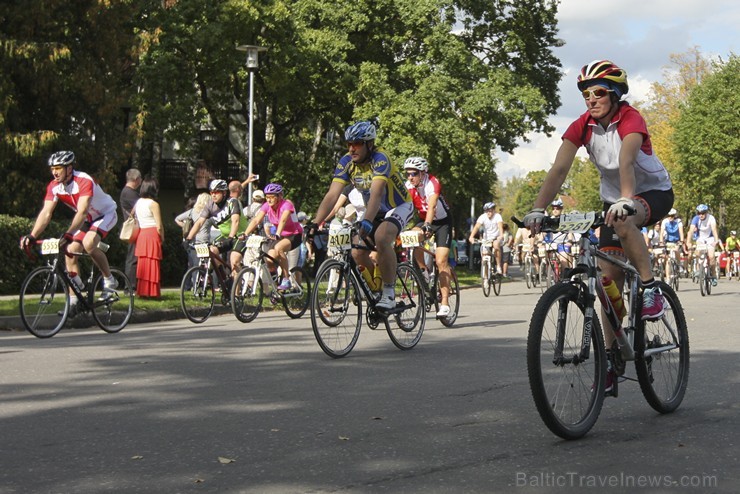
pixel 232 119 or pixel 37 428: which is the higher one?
pixel 232 119

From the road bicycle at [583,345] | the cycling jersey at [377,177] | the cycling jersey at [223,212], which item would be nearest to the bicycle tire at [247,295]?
the cycling jersey at [223,212]

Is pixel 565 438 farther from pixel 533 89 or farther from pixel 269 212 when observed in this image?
pixel 533 89

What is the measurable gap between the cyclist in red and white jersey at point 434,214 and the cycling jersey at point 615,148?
261 inches

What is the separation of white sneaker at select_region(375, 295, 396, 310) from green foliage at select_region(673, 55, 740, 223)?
5083 centimetres

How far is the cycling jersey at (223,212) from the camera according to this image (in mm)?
16875

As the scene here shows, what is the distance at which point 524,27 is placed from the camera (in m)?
41.4

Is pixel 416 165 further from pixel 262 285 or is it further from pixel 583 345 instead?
pixel 583 345

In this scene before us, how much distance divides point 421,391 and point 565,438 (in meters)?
2.06

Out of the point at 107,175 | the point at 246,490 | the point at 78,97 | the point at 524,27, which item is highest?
the point at 524,27

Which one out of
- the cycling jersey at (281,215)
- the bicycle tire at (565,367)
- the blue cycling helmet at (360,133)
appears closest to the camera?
the bicycle tire at (565,367)

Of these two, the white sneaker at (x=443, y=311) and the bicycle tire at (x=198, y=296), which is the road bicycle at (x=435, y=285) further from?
the bicycle tire at (x=198, y=296)

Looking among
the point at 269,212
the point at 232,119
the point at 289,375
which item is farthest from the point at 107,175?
the point at 289,375

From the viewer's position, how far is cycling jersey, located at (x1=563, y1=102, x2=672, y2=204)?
6355 millimetres

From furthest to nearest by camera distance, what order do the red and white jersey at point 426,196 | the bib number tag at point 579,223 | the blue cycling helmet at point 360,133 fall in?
1. the red and white jersey at point 426,196
2. the blue cycling helmet at point 360,133
3. the bib number tag at point 579,223
